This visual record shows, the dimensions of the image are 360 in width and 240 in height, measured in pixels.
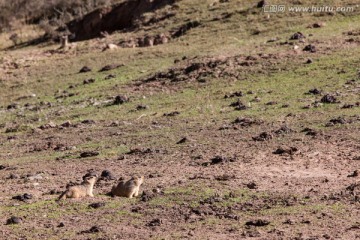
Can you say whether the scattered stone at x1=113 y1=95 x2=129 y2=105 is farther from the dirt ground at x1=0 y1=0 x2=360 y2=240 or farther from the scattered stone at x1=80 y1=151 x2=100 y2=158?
the scattered stone at x1=80 y1=151 x2=100 y2=158

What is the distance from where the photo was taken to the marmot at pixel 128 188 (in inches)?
404

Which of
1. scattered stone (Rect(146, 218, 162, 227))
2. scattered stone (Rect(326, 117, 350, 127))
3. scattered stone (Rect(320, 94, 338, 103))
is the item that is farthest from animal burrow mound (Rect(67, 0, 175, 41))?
scattered stone (Rect(146, 218, 162, 227))

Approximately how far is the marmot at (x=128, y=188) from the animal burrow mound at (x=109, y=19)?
2061 cm

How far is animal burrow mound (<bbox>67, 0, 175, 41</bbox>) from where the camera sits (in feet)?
103

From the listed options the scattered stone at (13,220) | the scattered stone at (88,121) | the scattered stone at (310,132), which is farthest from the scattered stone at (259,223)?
the scattered stone at (88,121)

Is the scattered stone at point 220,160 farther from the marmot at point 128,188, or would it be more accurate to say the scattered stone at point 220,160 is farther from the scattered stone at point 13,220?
the scattered stone at point 13,220

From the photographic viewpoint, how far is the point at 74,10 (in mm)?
39250

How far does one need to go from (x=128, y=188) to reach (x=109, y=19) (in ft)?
76.9

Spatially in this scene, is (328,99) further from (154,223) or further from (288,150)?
(154,223)

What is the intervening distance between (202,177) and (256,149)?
1.83m

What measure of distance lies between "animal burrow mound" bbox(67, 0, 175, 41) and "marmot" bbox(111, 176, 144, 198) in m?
20.6

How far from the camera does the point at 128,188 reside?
10273 millimetres

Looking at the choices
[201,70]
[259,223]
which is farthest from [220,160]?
[201,70]

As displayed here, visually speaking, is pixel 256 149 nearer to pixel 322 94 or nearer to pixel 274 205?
pixel 274 205
